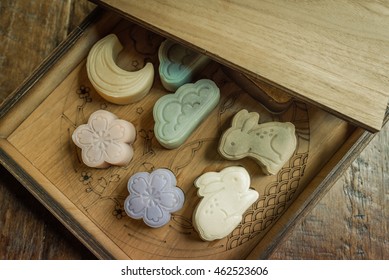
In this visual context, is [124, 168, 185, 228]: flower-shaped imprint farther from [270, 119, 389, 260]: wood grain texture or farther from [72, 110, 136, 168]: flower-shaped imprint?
[270, 119, 389, 260]: wood grain texture

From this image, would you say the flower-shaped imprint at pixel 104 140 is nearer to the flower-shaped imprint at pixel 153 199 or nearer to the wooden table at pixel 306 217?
the flower-shaped imprint at pixel 153 199

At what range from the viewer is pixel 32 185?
85cm

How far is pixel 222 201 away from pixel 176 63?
284 mm

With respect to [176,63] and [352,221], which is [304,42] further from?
[352,221]

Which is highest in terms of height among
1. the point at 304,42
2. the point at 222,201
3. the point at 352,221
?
the point at 304,42

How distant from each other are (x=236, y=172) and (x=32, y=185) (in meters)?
0.38

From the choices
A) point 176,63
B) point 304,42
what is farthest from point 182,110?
point 304,42

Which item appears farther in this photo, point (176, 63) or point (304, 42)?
point (176, 63)

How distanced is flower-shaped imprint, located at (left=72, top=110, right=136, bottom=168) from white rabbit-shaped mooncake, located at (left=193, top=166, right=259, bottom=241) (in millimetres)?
157

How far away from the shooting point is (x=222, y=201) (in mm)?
852

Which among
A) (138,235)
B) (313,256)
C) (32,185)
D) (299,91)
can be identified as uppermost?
(299,91)

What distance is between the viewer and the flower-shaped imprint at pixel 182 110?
874 millimetres

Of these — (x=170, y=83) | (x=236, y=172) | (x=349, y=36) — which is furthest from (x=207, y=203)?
(x=349, y=36)

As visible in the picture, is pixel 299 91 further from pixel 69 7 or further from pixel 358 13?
pixel 69 7
